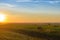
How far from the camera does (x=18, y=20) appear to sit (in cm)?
456

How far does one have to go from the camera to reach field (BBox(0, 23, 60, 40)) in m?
4.35

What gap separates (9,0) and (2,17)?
0.29m

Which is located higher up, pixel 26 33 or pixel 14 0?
pixel 14 0

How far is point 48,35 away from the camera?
14.3ft

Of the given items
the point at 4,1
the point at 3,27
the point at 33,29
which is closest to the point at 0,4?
the point at 4,1

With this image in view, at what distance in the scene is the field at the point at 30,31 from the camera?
14.3ft

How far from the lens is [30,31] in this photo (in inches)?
174

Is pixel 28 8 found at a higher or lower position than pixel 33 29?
higher

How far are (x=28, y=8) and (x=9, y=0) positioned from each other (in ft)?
1.09

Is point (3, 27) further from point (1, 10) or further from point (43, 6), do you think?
point (43, 6)

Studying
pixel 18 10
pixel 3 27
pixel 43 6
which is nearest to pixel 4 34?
pixel 3 27

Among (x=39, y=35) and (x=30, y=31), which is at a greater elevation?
(x=30, y=31)

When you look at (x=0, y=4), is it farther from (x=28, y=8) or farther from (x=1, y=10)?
(x=28, y=8)

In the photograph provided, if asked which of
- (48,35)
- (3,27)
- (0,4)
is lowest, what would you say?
(48,35)
